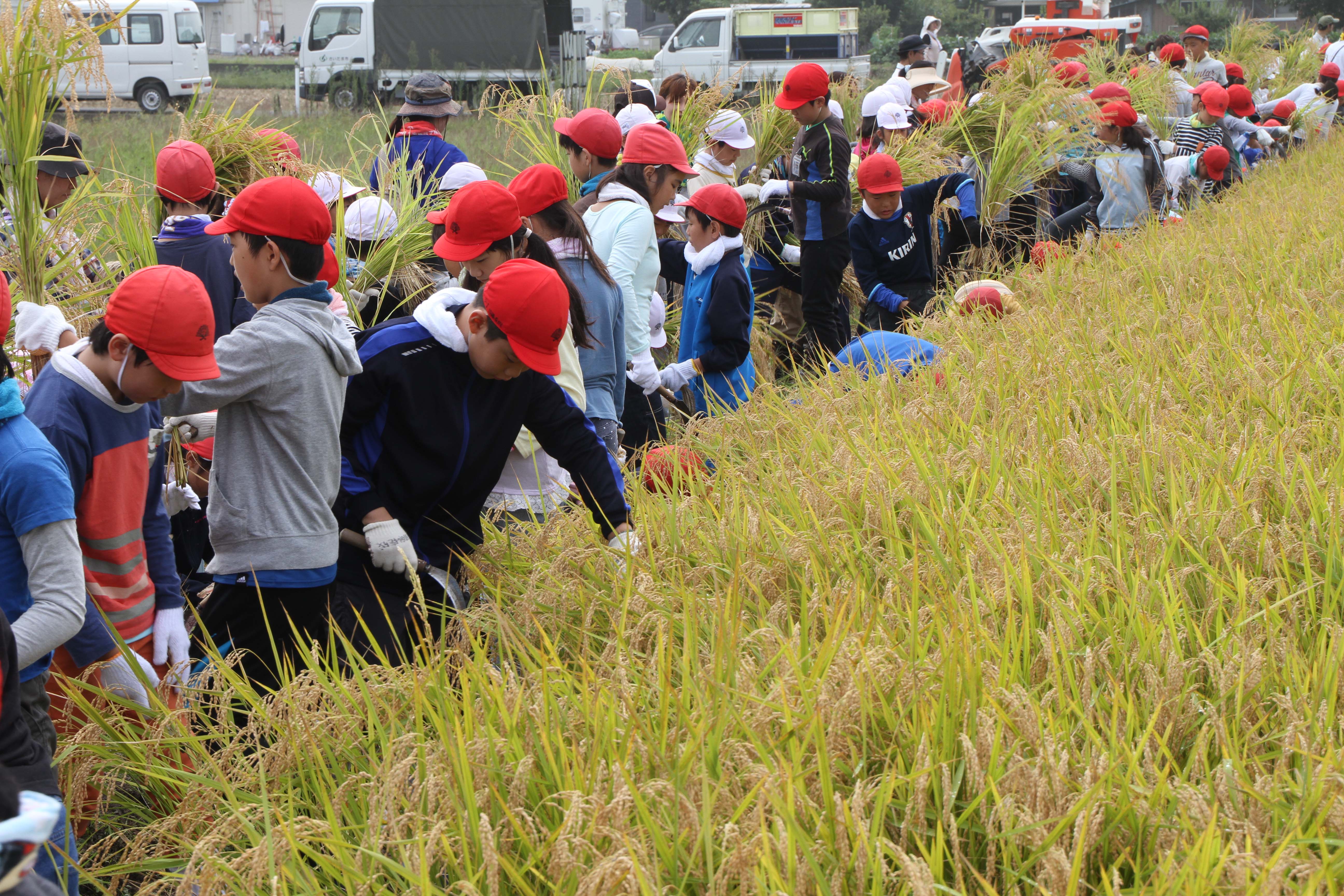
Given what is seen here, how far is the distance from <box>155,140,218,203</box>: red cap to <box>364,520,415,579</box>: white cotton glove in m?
1.63

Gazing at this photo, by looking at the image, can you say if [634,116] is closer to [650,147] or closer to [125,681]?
[650,147]

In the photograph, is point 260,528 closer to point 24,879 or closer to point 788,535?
point 788,535

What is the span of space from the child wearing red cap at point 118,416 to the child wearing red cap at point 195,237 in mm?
1290

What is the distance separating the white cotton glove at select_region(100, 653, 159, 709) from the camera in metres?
2.36

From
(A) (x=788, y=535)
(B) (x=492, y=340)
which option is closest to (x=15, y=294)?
(B) (x=492, y=340)

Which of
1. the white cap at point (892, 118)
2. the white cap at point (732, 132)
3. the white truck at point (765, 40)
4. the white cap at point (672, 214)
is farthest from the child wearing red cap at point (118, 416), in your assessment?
the white truck at point (765, 40)

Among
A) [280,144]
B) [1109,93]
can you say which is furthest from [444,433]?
[1109,93]

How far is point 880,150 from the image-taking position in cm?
768

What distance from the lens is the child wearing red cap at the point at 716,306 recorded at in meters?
4.68

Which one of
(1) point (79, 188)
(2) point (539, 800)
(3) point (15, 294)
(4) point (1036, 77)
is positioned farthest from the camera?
(4) point (1036, 77)

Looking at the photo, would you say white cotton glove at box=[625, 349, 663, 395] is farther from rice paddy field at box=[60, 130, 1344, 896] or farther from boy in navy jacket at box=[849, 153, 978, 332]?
boy in navy jacket at box=[849, 153, 978, 332]

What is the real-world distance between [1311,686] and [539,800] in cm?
132

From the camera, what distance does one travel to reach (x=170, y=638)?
8.65ft

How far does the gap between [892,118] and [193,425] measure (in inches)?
238
